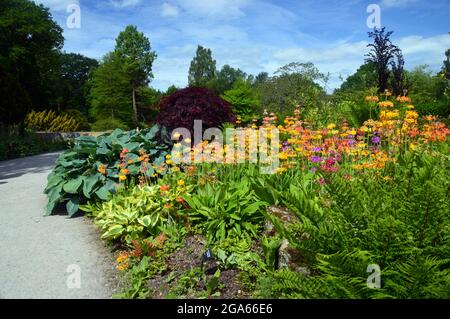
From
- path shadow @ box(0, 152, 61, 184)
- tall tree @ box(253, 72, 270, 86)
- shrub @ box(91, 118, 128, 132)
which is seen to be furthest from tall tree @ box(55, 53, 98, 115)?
path shadow @ box(0, 152, 61, 184)

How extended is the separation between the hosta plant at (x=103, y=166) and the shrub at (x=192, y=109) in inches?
10.9

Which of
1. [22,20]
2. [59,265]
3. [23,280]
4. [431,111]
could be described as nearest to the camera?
[23,280]

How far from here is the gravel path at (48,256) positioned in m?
3.26

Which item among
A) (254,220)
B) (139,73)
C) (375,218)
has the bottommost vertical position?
(254,220)

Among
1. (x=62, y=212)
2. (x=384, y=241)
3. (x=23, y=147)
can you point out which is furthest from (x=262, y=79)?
(x=384, y=241)

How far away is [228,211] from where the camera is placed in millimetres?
3885

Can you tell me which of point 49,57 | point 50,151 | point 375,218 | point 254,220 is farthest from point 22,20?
point 375,218

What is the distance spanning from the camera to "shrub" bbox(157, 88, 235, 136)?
6.25m

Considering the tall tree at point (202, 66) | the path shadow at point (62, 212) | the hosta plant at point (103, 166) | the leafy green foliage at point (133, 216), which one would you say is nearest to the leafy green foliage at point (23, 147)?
the hosta plant at point (103, 166)

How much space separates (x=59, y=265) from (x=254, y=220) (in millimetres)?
2072

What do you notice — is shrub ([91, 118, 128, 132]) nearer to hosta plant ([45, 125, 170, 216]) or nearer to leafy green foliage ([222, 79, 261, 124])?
leafy green foliage ([222, 79, 261, 124])

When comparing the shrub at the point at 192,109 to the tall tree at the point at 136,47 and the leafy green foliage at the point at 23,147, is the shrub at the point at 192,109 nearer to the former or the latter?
the leafy green foliage at the point at 23,147

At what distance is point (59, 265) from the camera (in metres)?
3.77
